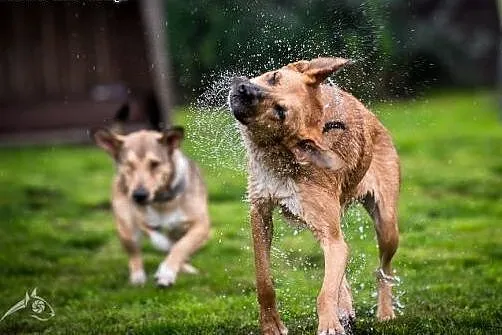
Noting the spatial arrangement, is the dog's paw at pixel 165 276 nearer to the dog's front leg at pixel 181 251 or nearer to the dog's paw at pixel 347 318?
the dog's front leg at pixel 181 251

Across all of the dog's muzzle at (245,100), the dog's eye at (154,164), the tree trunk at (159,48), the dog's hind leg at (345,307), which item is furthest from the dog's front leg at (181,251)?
the tree trunk at (159,48)

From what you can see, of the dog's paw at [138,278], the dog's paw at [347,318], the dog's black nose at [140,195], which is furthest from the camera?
the dog's black nose at [140,195]

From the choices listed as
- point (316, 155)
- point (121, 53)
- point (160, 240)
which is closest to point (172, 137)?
point (160, 240)

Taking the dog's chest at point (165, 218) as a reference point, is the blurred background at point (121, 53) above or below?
above

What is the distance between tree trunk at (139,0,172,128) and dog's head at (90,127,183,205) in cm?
474

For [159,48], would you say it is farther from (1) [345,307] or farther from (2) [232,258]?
(1) [345,307]

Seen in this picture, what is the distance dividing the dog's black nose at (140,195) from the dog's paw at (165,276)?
1.68 ft

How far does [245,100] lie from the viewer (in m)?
4.89

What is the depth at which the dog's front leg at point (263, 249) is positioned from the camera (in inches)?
211

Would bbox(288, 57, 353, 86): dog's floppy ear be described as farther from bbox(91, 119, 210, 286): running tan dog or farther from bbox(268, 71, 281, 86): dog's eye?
bbox(91, 119, 210, 286): running tan dog

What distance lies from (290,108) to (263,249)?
2.54 ft

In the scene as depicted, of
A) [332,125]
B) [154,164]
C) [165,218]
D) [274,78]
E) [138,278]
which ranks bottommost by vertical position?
[138,278]

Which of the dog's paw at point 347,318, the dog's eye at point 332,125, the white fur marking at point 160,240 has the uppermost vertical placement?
the dog's eye at point 332,125

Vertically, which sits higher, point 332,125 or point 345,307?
point 332,125
